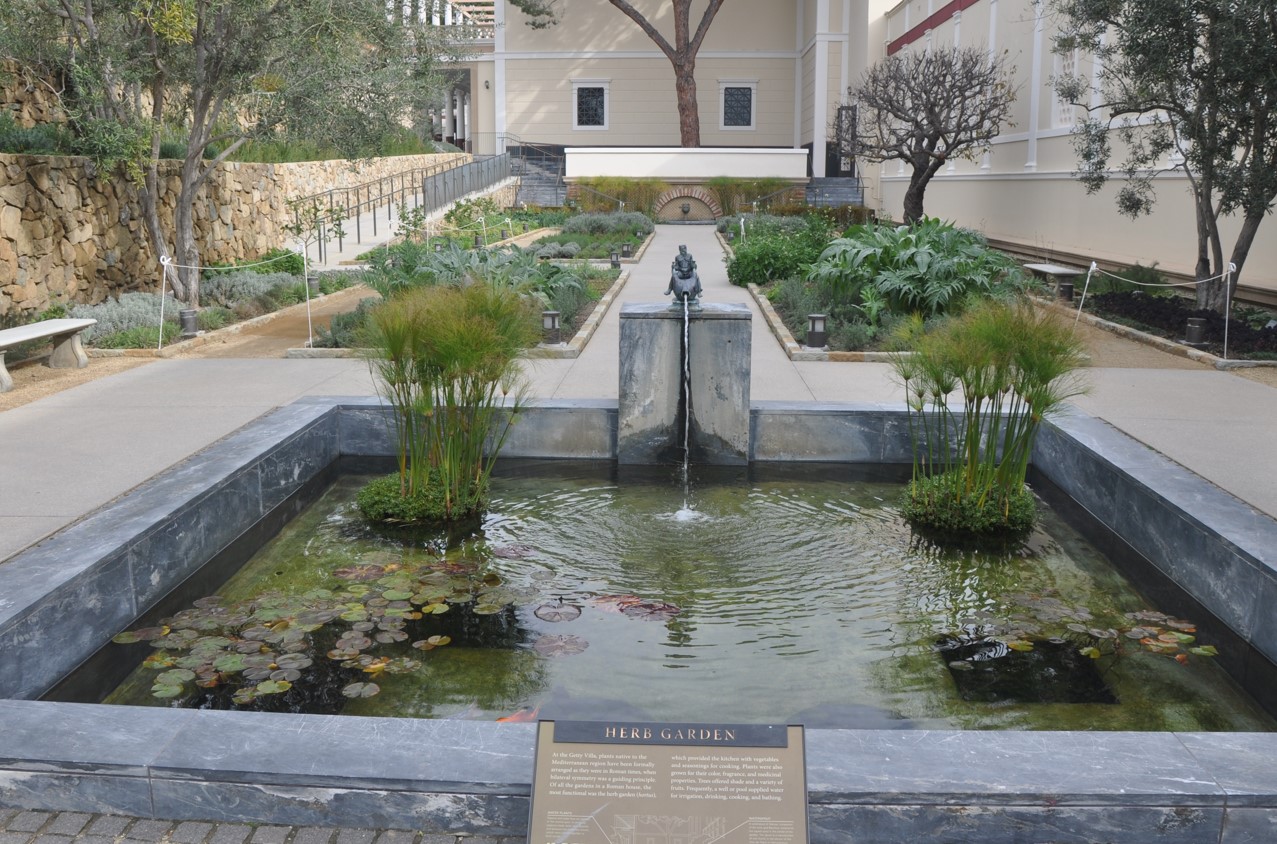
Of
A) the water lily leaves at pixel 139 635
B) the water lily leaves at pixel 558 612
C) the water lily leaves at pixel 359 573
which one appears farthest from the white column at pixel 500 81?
the water lily leaves at pixel 139 635

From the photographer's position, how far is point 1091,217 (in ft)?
64.5

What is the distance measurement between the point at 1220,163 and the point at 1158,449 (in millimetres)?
6733

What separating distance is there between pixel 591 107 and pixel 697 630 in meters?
41.2

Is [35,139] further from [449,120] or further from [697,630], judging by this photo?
[449,120]

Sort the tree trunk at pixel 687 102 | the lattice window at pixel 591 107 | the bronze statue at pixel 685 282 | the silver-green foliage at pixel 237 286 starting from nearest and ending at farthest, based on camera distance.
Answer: the bronze statue at pixel 685 282
the silver-green foliage at pixel 237 286
the tree trunk at pixel 687 102
the lattice window at pixel 591 107

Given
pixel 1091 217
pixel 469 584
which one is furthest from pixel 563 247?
pixel 469 584

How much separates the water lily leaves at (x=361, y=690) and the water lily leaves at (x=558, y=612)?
887 mm

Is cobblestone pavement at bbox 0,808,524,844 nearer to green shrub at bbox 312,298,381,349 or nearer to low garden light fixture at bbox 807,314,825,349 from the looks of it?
green shrub at bbox 312,298,381,349

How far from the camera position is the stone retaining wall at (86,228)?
11.8 m

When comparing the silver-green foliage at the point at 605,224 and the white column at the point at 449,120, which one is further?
the white column at the point at 449,120

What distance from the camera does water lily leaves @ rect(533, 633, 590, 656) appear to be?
455 cm

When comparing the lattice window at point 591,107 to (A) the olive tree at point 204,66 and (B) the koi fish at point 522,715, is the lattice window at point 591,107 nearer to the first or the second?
(A) the olive tree at point 204,66

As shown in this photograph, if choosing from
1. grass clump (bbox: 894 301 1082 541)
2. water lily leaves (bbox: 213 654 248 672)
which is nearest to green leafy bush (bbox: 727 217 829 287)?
grass clump (bbox: 894 301 1082 541)

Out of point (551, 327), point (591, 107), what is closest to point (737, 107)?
point (591, 107)
